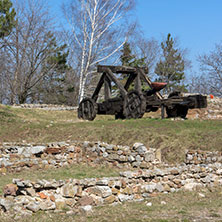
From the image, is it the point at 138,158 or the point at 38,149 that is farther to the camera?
the point at 38,149

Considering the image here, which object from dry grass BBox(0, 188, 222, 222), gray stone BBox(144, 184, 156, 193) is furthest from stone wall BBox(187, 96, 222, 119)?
dry grass BBox(0, 188, 222, 222)

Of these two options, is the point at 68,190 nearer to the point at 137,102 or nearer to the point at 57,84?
the point at 137,102

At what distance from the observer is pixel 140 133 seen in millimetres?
13266

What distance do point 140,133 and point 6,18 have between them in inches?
881

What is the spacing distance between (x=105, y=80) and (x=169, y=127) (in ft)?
21.8

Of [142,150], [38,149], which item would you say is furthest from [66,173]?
[142,150]

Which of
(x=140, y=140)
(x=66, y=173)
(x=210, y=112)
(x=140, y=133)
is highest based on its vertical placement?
(x=210, y=112)

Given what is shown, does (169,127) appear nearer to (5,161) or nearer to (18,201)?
(5,161)

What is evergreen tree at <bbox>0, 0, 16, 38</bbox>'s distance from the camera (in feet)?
102

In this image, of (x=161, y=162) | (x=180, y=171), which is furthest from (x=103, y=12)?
(x=180, y=171)

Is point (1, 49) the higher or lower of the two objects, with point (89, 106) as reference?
higher

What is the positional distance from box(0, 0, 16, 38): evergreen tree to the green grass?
14.6m

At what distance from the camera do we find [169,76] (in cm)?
4684

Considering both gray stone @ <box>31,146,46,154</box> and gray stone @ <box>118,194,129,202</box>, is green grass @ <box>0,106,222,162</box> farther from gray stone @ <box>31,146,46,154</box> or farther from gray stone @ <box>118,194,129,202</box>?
gray stone @ <box>118,194,129,202</box>
